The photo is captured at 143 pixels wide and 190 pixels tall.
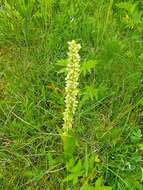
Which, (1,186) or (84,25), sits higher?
(84,25)

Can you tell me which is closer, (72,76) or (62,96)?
(72,76)

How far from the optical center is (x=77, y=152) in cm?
241

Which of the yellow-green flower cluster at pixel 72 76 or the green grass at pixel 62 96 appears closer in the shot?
the yellow-green flower cluster at pixel 72 76

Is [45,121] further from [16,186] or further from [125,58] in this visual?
[125,58]

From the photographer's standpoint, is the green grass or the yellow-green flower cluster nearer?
the yellow-green flower cluster

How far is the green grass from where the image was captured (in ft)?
7.79

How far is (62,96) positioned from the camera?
262 centimetres

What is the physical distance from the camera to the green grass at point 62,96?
2.38 metres

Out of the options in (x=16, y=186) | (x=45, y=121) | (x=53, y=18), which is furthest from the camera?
(x=53, y=18)

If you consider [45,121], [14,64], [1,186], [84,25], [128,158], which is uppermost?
[84,25]

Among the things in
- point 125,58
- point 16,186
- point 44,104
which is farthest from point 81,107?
point 16,186

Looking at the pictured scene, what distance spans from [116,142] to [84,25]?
3.09 ft

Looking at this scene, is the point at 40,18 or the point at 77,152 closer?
the point at 77,152

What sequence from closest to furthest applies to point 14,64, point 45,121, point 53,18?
point 45,121, point 14,64, point 53,18
